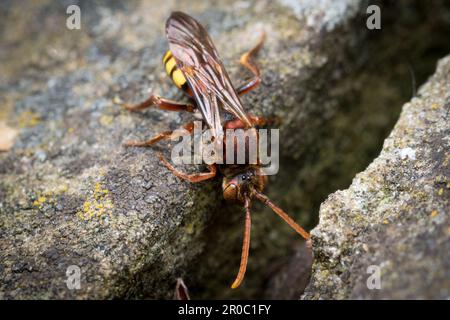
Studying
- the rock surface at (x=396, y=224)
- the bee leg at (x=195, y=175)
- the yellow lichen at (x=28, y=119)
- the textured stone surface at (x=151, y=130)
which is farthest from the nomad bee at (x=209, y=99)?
the yellow lichen at (x=28, y=119)

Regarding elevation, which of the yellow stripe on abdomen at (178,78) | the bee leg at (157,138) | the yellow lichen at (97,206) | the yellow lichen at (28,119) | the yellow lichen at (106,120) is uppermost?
the yellow stripe on abdomen at (178,78)

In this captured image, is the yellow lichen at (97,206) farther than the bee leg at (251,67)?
No

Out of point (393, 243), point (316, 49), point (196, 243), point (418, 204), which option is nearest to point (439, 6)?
point (316, 49)

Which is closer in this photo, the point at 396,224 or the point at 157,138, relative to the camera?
the point at 396,224

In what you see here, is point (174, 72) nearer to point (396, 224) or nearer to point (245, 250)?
point (245, 250)

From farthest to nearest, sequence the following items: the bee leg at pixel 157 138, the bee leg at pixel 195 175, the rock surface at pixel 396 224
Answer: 1. the bee leg at pixel 157 138
2. the bee leg at pixel 195 175
3. the rock surface at pixel 396 224

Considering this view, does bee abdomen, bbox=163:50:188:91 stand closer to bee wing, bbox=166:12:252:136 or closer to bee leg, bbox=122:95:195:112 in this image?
bee wing, bbox=166:12:252:136

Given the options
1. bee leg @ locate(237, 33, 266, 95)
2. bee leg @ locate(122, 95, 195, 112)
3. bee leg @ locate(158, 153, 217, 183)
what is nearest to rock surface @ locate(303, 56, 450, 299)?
bee leg @ locate(158, 153, 217, 183)

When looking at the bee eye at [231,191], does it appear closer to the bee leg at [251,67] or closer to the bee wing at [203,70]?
the bee wing at [203,70]

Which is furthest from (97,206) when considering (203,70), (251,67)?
(251,67)
